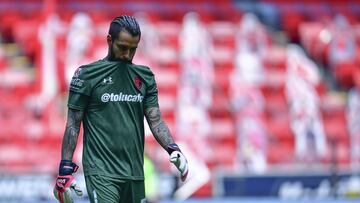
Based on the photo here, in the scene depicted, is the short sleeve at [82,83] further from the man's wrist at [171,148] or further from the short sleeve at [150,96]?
the man's wrist at [171,148]

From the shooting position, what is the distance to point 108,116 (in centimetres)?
588

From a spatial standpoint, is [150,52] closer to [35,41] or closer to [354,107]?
[35,41]

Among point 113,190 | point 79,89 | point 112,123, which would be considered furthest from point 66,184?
point 79,89

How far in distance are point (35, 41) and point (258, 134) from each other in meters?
3.69

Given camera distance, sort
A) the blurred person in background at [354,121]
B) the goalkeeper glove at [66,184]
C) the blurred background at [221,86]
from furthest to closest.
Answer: the blurred person in background at [354,121] < the blurred background at [221,86] < the goalkeeper glove at [66,184]

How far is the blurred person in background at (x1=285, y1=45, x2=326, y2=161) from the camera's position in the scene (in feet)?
51.9

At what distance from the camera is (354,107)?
53.5 feet

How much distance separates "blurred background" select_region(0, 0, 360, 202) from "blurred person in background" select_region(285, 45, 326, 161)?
0.8 inches

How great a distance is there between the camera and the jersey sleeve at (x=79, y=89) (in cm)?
584

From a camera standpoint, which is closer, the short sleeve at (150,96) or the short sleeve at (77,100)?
the short sleeve at (77,100)

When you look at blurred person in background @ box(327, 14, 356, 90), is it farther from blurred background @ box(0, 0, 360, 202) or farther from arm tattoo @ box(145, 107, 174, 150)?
arm tattoo @ box(145, 107, 174, 150)

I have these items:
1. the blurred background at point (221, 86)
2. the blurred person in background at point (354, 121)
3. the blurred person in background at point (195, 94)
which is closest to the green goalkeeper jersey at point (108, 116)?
the blurred background at point (221, 86)

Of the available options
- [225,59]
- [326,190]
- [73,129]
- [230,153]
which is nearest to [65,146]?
[73,129]

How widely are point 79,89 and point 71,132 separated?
0.84 feet
